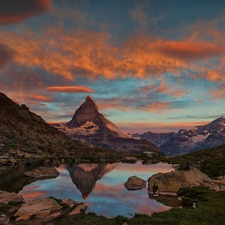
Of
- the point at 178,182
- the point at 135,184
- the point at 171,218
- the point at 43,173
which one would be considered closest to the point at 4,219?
the point at 171,218

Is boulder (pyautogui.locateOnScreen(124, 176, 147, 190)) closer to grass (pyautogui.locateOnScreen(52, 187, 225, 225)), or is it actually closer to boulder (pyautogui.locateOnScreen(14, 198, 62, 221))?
grass (pyautogui.locateOnScreen(52, 187, 225, 225))

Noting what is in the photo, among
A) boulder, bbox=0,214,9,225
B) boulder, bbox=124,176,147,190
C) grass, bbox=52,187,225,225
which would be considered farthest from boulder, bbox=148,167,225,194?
boulder, bbox=0,214,9,225

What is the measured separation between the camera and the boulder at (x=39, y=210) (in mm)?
35156

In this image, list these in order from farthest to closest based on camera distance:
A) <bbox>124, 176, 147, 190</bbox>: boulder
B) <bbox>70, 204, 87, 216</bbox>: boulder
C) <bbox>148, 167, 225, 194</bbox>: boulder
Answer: <bbox>124, 176, 147, 190</bbox>: boulder < <bbox>148, 167, 225, 194</bbox>: boulder < <bbox>70, 204, 87, 216</bbox>: boulder

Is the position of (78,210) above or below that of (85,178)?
above

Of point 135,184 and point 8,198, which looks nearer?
point 8,198

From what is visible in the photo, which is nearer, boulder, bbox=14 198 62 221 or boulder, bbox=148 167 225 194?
boulder, bbox=14 198 62 221

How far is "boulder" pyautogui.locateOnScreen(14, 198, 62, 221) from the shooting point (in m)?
35.2

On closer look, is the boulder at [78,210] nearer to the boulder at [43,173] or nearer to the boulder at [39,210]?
the boulder at [39,210]

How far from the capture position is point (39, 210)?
36.4m

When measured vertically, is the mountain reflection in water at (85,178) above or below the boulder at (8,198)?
below

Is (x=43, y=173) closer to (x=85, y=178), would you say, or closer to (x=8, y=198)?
(x=85, y=178)

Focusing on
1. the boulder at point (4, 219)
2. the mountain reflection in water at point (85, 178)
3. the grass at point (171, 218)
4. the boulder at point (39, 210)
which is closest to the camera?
the boulder at point (4, 219)

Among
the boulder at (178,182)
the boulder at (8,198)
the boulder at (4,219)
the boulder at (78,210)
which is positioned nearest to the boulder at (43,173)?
the boulder at (8,198)
